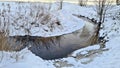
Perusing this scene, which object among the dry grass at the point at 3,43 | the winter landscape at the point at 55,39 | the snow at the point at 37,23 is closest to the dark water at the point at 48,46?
the winter landscape at the point at 55,39

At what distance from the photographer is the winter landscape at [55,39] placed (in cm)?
757

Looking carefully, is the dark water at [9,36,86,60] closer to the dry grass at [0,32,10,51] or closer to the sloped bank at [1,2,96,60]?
the sloped bank at [1,2,96,60]

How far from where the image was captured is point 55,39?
12922 mm

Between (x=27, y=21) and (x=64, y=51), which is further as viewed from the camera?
(x=27, y=21)

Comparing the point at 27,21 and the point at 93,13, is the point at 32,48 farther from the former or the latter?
the point at 93,13

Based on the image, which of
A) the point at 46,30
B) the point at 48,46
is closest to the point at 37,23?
the point at 46,30

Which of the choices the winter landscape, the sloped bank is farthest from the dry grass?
the sloped bank

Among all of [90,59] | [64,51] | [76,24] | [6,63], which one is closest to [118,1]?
[76,24]

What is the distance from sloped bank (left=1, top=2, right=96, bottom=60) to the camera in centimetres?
1145

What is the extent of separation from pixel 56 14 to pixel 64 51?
19.6 ft

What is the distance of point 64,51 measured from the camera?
10.6 metres

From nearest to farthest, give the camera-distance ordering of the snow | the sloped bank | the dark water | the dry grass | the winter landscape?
1. the winter landscape
2. the dry grass
3. the dark water
4. the sloped bank
5. the snow

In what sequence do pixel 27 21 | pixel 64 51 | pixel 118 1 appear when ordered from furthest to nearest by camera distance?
pixel 118 1 → pixel 27 21 → pixel 64 51

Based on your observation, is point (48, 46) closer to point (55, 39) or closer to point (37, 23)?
point (55, 39)
